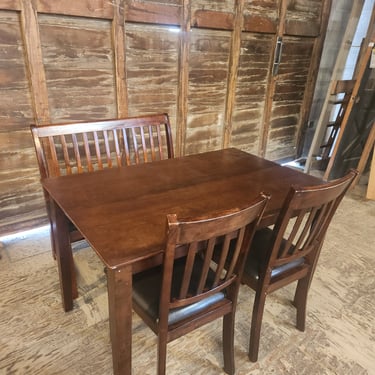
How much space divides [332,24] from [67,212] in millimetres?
3888

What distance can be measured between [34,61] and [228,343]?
1.97 m

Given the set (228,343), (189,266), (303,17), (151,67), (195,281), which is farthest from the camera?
(303,17)

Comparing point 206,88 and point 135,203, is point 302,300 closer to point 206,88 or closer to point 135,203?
point 135,203

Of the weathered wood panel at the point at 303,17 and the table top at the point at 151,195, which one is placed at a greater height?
the weathered wood panel at the point at 303,17

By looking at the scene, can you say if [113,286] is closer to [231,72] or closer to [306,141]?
[231,72]

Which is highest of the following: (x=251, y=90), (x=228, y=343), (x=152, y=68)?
(x=152, y=68)

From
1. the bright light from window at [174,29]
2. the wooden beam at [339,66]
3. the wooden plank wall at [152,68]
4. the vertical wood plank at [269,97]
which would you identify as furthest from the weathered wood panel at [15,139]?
the wooden beam at [339,66]

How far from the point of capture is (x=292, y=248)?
143cm

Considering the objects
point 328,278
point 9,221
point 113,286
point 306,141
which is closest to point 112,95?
point 9,221

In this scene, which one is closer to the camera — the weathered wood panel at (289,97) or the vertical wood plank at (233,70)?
the vertical wood plank at (233,70)

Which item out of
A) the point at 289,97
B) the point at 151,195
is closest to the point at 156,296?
the point at 151,195

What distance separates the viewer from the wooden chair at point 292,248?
1.10 meters

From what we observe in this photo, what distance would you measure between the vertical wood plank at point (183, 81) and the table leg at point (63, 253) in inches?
63.7

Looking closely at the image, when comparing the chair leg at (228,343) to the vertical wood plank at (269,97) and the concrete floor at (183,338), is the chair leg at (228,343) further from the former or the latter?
the vertical wood plank at (269,97)
